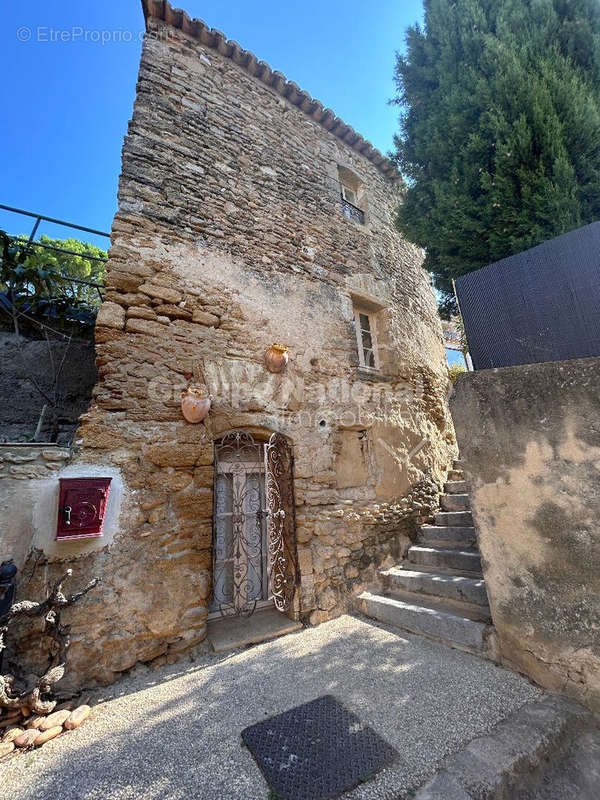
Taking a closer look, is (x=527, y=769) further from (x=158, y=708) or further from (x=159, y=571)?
(x=159, y=571)

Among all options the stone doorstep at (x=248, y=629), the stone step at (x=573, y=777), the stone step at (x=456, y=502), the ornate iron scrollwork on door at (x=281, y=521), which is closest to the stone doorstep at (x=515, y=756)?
the stone step at (x=573, y=777)

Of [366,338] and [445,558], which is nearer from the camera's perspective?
[445,558]

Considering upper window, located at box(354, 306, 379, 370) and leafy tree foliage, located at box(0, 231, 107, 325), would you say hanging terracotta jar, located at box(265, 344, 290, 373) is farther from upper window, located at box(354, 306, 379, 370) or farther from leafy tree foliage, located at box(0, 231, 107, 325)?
leafy tree foliage, located at box(0, 231, 107, 325)

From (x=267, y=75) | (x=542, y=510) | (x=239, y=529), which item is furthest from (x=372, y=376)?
(x=267, y=75)

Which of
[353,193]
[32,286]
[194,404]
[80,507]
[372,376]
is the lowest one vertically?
[80,507]

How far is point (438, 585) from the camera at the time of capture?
3.24 metres

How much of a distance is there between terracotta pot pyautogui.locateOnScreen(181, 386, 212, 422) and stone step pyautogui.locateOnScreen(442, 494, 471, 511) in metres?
3.85

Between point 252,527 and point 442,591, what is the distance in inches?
84.1

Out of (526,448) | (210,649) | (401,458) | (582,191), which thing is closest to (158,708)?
(210,649)

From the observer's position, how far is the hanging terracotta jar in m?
3.98

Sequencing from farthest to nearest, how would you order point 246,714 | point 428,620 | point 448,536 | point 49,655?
point 448,536 → point 428,620 → point 49,655 → point 246,714

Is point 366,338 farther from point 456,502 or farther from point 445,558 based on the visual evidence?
point 445,558

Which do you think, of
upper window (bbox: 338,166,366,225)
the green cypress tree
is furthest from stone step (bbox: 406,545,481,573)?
upper window (bbox: 338,166,366,225)

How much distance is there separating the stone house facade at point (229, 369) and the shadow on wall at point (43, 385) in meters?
1.41
